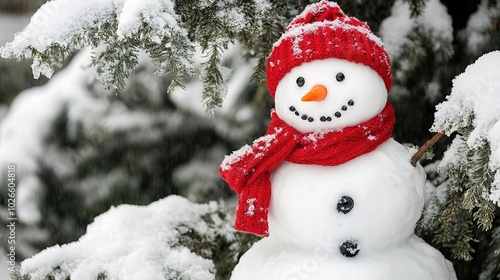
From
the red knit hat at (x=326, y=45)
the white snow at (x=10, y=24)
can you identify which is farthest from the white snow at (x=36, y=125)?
the red knit hat at (x=326, y=45)

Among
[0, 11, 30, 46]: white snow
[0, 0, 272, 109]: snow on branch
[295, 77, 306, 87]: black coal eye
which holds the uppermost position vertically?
[0, 0, 272, 109]: snow on branch

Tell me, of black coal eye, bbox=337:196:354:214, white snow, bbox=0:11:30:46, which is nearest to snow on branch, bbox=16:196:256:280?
black coal eye, bbox=337:196:354:214

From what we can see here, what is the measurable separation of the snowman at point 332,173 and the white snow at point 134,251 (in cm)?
22

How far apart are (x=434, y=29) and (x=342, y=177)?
2.36 ft

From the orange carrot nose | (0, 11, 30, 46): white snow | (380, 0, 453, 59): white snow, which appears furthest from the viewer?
(0, 11, 30, 46): white snow

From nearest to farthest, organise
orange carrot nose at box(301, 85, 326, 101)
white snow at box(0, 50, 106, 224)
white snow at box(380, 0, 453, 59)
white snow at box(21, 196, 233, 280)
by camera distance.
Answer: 1. orange carrot nose at box(301, 85, 326, 101)
2. white snow at box(21, 196, 233, 280)
3. white snow at box(380, 0, 453, 59)
4. white snow at box(0, 50, 106, 224)

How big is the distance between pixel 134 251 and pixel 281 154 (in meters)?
0.46

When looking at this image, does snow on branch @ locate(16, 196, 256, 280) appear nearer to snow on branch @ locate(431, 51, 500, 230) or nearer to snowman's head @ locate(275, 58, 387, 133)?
snowman's head @ locate(275, 58, 387, 133)

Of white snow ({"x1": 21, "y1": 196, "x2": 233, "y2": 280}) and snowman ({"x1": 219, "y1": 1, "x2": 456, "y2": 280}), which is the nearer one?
snowman ({"x1": 219, "y1": 1, "x2": 456, "y2": 280})

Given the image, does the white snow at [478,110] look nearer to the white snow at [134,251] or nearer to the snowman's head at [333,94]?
the snowman's head at [333,94]

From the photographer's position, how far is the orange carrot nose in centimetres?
119

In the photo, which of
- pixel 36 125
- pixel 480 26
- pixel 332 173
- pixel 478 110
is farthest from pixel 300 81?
pixel 36 125

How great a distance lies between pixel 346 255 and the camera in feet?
4.05

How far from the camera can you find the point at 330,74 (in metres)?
1.24
